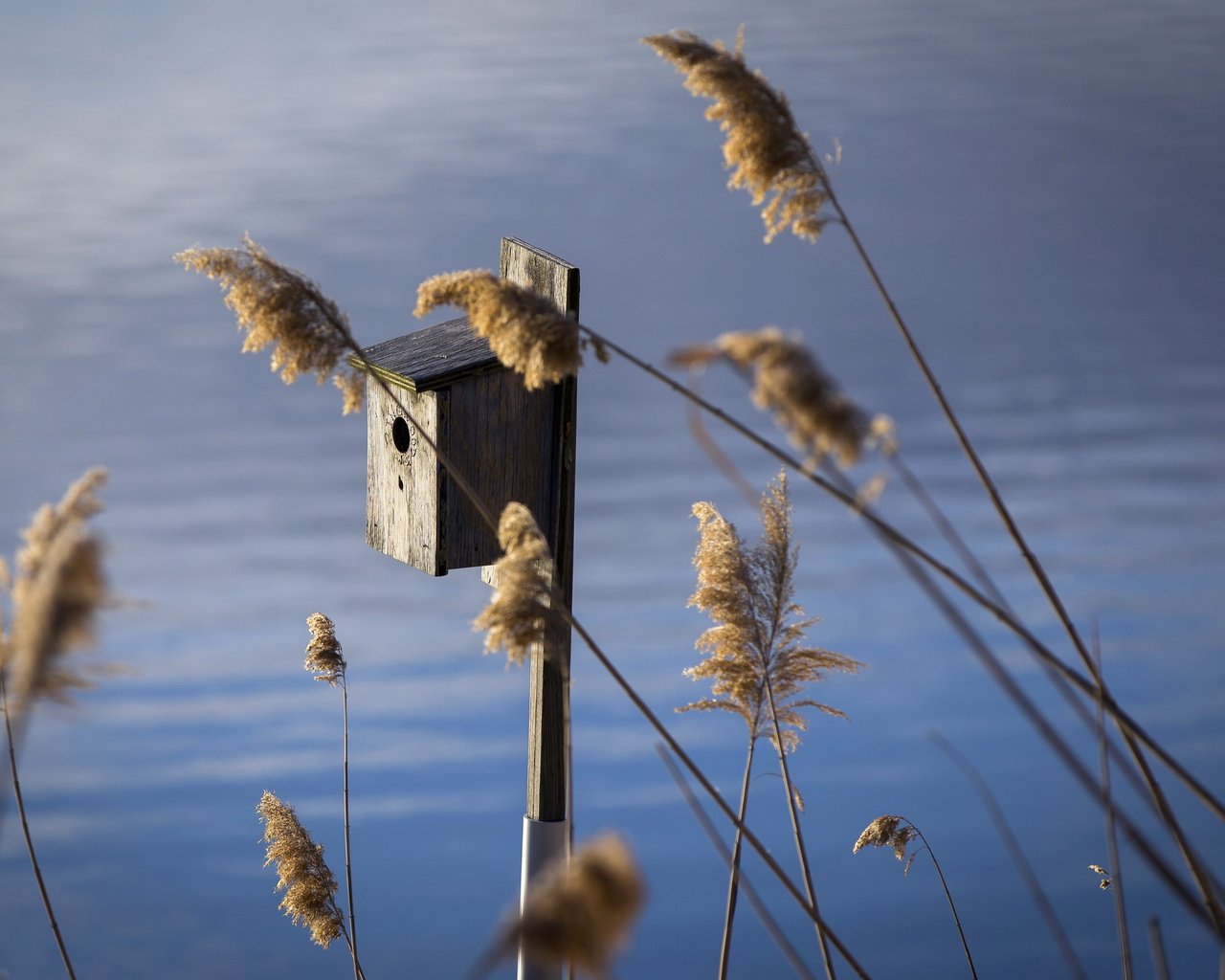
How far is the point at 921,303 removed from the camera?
35.7 ft

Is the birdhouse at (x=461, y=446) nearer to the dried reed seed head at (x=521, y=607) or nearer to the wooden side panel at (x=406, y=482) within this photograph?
the wooden side panel at (x=406, y=482)

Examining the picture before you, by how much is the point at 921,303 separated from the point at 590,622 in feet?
18.3

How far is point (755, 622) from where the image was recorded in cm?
172

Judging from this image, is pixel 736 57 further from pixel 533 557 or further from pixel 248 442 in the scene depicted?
pixel 248 442

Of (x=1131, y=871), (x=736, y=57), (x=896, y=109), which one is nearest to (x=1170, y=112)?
(x=896, y=109)

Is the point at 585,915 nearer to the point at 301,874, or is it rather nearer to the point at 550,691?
the point at 301,874

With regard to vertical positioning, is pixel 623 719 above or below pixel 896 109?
below

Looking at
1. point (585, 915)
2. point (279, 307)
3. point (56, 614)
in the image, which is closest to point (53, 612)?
point (56, 614)

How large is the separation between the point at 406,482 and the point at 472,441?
163 millimetres

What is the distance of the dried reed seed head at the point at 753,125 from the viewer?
1410mm

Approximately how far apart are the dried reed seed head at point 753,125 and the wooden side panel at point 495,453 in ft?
2.54

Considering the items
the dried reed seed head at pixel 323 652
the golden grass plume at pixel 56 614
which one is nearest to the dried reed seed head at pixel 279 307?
the dried reed seed head at pixel 323 652

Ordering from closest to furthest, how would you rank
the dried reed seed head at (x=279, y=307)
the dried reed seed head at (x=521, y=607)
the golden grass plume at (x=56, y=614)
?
the golden grass plume at (x=56, y=614) → the dried reed seed head at (x=521, y=607) → the dried reed seed head at (x=279, y=307)

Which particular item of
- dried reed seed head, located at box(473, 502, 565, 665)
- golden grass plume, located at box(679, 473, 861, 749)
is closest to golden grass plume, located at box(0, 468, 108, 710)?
dried reed seed head, located at box(473, 502, 565, 665)
